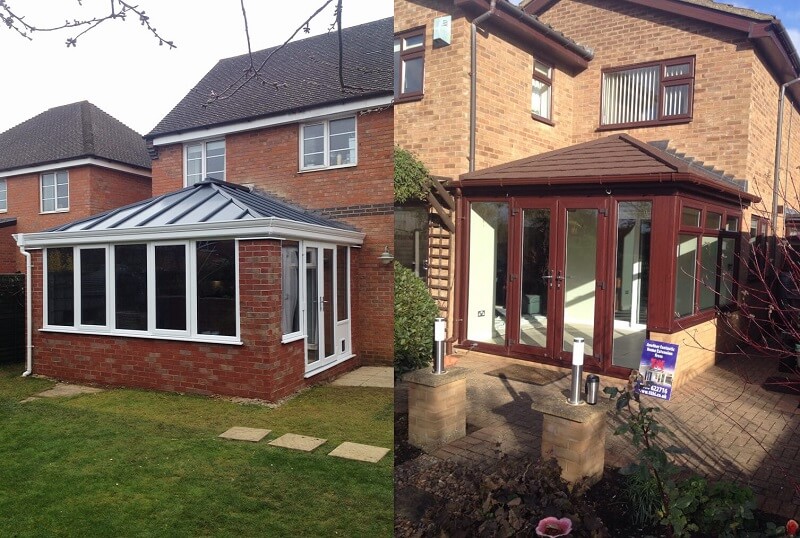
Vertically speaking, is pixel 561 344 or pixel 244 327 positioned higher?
pixel 244 327

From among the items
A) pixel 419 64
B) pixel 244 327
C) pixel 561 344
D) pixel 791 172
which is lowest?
pixel 561 344

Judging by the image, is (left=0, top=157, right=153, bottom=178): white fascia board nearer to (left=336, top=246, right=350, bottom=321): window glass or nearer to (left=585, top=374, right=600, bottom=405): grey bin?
(left=336, top=246, right=350, bottom=321): window glass

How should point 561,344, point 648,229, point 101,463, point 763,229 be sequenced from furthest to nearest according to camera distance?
point 561,344, point 648,229, point 101,463, point 763,229

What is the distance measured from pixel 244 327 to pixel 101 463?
1.41ft

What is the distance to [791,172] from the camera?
3.13 ft

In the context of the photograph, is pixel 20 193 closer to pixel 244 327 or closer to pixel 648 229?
pixel 244 327

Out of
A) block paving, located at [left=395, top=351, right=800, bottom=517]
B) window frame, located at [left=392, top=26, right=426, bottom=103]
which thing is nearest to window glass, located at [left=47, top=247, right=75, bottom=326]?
window frame, located at [left=392, top=26, right=426, bottom=103]

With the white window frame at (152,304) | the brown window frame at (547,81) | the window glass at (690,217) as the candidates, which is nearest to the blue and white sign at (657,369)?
the window glass at (690,217)

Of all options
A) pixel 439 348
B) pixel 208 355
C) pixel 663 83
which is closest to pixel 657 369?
pixel 439 348

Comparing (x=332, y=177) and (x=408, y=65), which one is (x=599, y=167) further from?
(x=332, y=177)

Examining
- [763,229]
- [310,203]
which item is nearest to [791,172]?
[763,229]

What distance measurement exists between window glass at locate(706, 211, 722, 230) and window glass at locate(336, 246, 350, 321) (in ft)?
2.52

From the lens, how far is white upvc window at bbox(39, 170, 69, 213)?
1.03 meters

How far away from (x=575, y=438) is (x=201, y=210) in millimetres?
996
